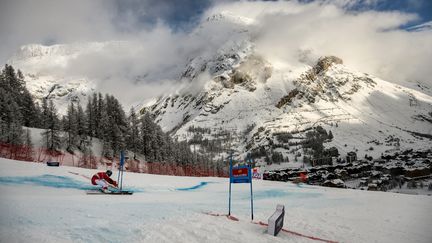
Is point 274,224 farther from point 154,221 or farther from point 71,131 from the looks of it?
point 71,131

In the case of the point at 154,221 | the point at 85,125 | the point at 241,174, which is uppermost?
the point at 85,125

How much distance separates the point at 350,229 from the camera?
596 inches

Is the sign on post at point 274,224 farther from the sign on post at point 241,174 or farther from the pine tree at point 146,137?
the pine tree at point 146,137

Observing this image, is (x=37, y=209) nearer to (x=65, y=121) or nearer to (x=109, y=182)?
(x=109, y=182)

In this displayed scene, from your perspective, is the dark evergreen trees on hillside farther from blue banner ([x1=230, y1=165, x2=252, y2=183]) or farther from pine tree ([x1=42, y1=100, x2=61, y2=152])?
blue banner ([x1=230, y1=165, x2=252, y2=183])

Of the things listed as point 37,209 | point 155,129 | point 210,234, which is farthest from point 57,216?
point 155,129

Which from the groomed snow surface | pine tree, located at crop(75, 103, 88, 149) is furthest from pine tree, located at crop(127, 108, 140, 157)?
the groomed snow surface

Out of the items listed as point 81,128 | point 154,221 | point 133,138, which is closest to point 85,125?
point 81,128

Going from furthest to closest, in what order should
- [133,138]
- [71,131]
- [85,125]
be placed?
[133,138], [85,125], [71,131]

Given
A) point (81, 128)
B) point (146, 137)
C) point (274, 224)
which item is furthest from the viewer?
point (146, 137)

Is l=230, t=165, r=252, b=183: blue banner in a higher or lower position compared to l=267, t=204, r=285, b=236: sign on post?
higher

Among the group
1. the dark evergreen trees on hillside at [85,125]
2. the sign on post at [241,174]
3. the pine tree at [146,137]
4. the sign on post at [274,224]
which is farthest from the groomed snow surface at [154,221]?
the pine tree at [146,137]

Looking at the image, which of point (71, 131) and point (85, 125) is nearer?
point (71, 131)

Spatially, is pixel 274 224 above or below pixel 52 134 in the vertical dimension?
below
